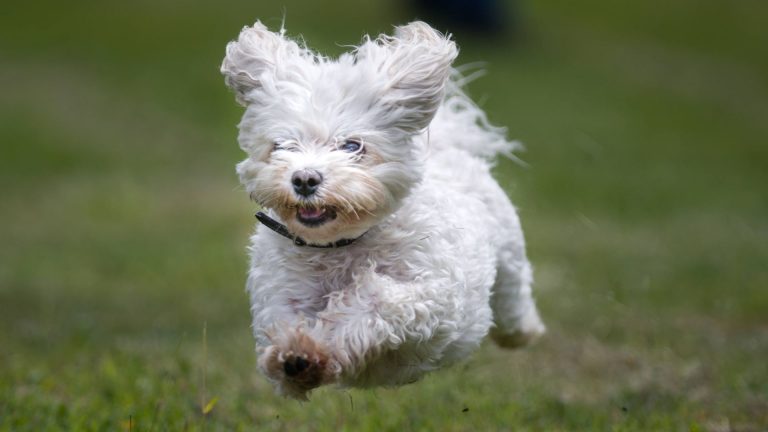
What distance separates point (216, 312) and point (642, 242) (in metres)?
6.60

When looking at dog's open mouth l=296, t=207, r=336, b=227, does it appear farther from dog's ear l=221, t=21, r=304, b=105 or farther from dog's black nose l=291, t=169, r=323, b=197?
dog's ear l=221, t=21, r=304, b=105

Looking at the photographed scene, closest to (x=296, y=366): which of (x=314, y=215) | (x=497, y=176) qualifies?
(x=314, y=215)

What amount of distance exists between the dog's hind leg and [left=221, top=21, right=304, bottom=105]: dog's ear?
2.11m

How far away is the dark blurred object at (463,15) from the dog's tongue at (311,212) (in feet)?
93.8

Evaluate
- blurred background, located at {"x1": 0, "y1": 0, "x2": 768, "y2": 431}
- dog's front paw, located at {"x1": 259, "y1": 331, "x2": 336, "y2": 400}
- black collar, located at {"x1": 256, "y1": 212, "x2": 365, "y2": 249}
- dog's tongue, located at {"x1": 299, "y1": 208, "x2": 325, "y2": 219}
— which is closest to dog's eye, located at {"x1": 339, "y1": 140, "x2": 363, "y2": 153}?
dog's tongue, located at {"x1": 299, "y1": 208, "x2": 325, "y2": 219}

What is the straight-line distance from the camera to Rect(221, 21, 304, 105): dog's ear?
566cm

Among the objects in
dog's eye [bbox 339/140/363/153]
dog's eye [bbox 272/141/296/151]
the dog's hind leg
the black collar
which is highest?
dog's eye [bbox 339/140/363/153]

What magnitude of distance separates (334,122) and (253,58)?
25.9 inches

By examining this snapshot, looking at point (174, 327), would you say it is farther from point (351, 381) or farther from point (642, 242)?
point (642, 242)

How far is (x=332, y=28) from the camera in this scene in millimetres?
33062

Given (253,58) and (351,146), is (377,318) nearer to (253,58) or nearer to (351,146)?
(351,146)

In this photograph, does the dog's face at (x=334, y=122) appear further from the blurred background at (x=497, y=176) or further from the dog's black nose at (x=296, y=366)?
the blurred background at (x=497, y=176)

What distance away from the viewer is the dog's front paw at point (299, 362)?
16.3 feet

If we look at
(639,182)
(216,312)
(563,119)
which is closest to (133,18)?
(563,119)
